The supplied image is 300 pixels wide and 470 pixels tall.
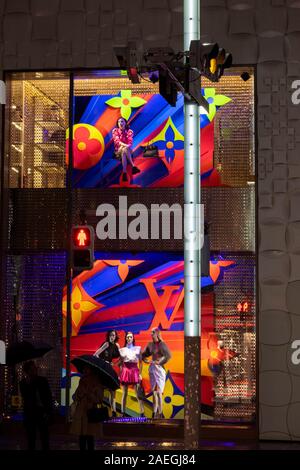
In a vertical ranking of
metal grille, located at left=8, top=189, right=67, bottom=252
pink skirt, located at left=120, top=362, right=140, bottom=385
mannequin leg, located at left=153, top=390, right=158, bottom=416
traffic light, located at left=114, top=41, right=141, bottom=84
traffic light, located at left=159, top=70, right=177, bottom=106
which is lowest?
mannequin leg, located at left=153, top=390, right=158, bottom=416

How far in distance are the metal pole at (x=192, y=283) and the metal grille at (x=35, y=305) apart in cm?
669

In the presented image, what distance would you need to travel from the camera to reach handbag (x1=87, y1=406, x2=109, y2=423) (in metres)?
13.1

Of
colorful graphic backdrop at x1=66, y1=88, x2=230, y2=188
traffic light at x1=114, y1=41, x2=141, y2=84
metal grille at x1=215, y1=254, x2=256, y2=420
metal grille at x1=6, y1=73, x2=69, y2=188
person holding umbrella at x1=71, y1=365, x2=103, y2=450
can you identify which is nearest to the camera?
traffic light at x1=114, y1=41, x2=141, y2=84

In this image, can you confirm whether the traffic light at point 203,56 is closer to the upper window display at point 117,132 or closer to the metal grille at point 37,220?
the upper window display at point 117,132

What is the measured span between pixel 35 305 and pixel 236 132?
5.08m

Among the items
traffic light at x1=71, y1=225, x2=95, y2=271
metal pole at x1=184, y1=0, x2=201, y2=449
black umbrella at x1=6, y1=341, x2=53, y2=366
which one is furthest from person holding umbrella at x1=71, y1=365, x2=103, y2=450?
metal pole at x1=184, y1=0, x2=201, y2=449

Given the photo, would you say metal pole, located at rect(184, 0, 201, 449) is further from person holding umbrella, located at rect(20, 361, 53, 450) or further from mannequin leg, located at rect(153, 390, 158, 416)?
mannequin leg, located at rect(153, 390, 158, 416)

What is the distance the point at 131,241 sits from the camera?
17641 millimetres

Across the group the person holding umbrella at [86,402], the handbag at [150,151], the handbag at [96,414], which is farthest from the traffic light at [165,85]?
the handbag at [150,151]

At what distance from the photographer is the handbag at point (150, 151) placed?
17.8 meters

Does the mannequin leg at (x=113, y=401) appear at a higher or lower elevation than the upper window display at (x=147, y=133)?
lower

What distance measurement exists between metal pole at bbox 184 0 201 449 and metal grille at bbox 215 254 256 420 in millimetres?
5823

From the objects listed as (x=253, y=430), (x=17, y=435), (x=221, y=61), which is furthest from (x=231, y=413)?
(x=221, y=61)

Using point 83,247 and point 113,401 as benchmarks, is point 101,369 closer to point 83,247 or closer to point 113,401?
point 83,247
